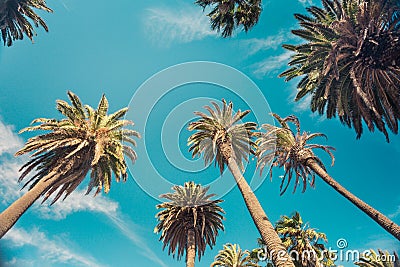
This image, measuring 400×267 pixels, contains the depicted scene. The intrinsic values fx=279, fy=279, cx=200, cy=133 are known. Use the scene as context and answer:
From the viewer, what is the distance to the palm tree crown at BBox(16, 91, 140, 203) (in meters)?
18.2

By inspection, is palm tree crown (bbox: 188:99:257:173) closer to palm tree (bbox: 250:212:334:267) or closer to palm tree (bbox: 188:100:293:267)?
palm tree (bbox: 188:100:293:267)

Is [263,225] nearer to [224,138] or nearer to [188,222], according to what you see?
[224,138]

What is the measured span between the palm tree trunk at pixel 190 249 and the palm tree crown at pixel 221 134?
23.8ft

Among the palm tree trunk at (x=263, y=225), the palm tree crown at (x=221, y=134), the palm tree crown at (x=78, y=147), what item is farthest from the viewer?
the palm tree crown at (x=221, y=134)

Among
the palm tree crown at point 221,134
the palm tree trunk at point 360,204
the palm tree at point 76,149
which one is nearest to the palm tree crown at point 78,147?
the palm tree at point 76,149

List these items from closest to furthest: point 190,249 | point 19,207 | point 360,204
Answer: point 19,207
point 360,204
point 190,249

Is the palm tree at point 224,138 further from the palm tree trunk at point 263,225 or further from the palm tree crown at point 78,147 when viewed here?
the palm tree crown at point 78,147

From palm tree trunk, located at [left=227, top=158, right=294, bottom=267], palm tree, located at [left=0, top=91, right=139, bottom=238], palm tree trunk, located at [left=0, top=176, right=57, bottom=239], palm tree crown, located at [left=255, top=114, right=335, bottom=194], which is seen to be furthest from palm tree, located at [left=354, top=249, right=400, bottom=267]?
palm tree trunk, located at [left=0, top=176, right=57, bottom=239]

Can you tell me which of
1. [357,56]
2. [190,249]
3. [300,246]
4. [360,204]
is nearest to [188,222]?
[190,249]

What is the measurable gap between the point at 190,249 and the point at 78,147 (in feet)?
44.3

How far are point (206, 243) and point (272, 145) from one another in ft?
40.8

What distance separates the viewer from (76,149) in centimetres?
1795

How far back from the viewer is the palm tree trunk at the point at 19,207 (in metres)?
13.3

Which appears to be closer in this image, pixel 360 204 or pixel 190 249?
pixel 360 204
